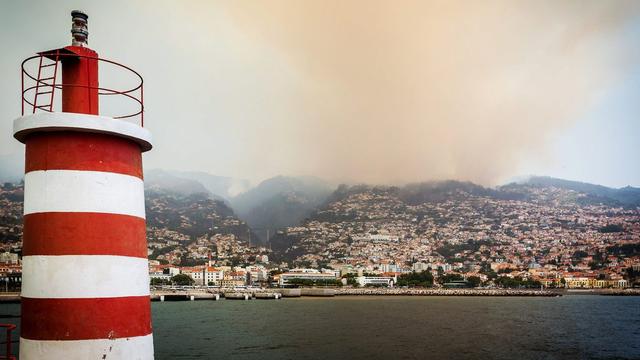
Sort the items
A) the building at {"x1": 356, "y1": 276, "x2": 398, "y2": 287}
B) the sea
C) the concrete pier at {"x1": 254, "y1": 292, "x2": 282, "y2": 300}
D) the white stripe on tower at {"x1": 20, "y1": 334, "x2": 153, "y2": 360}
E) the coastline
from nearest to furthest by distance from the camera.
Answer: the white stripe on tower at {"x1": 20, "y1": 334, "x2": 153, "y2": 360} < the sea < the concrete pier at {"x1": 254, "y1": 292, "x2": 282, "y2": 300} < the coastline < the building at {"x1": 356, "y1": 276, "x2": 398, "y2": 287}

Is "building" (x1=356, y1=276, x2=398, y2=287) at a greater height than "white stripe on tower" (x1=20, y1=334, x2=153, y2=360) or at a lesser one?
lesser

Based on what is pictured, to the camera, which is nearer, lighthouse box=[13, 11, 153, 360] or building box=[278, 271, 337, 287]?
lighthouse box=[13, 11, 153, 360]

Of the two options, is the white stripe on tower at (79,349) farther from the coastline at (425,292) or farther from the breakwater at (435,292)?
the breakwater at (435,292)

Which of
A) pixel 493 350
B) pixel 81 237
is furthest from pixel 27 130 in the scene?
pixel 493 350

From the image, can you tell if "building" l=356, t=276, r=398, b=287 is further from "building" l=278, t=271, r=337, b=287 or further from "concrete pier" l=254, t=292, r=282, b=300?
"concrete pier" l=254, t=292, r=282, b=300

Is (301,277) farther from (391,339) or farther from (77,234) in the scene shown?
(77,234)

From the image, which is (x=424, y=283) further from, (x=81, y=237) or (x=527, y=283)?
(x=81, y=237)

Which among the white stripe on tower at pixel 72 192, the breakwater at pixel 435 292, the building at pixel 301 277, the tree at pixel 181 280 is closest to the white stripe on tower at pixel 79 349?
the white stripe on tower at pixel 72 192

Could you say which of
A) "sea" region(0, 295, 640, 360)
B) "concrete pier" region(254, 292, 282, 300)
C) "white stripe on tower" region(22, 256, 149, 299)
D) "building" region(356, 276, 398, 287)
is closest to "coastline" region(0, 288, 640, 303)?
"concrete pier" region(254, 292, 282, 300)
